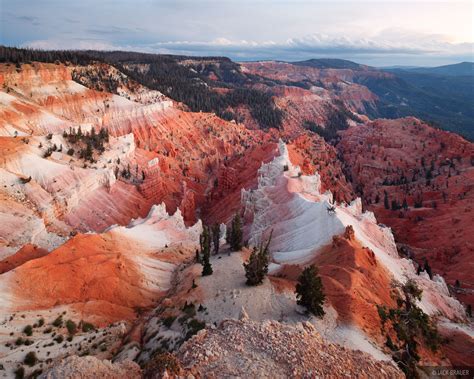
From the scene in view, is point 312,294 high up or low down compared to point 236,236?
up

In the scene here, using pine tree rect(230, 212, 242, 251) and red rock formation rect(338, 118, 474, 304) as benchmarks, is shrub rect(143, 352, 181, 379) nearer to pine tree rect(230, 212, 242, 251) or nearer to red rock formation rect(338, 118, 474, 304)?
pine tree rect(230, 212, 242, 251)

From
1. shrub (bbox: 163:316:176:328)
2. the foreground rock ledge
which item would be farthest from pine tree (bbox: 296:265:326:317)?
shrub (bbox: 163:316:176:328)

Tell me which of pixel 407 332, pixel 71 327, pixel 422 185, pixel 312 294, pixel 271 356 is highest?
pixel 271 356

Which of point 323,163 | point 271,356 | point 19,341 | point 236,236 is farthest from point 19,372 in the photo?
point 323,163

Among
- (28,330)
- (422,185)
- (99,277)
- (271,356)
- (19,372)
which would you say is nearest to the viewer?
(271,356)

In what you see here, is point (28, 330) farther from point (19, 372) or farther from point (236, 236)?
point (236, 236)

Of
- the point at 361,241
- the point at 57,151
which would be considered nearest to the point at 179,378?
the point at 361,241

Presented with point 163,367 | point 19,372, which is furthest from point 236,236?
point 163,367

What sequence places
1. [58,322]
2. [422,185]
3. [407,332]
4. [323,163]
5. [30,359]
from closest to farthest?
[30,359]
[407,332]
[58,322]
[422,185]
[323,163]

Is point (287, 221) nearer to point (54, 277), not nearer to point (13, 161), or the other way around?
point (54, 277)

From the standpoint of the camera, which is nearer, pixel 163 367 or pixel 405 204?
pixel 163 367

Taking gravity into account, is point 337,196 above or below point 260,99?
below
